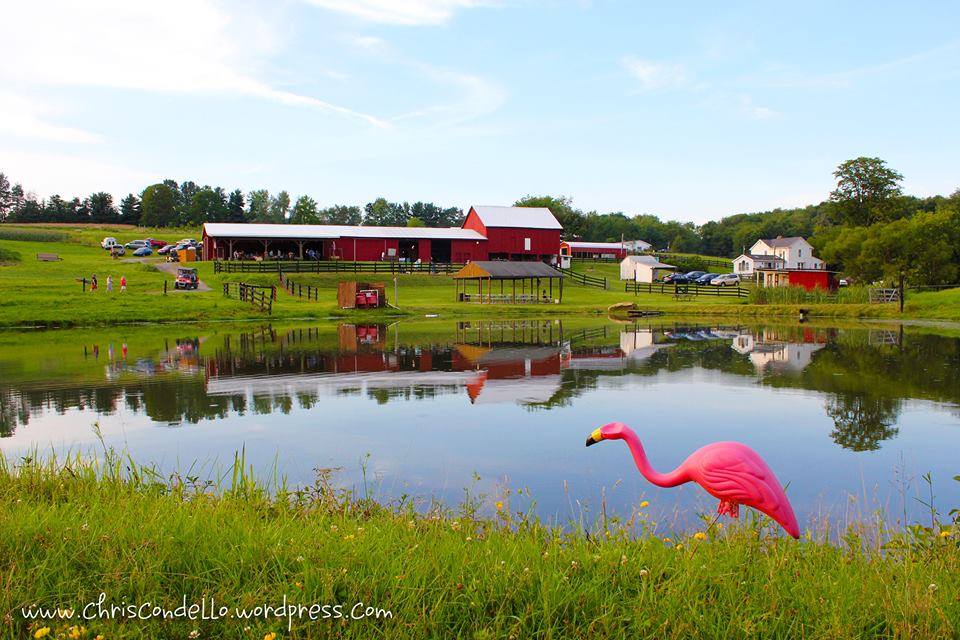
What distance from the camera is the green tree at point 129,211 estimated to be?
383 feet

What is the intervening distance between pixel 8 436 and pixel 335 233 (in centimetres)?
5681

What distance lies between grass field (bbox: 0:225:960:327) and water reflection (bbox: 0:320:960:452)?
7.48 meters

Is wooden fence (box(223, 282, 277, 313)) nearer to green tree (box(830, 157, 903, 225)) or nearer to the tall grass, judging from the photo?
the tall grass

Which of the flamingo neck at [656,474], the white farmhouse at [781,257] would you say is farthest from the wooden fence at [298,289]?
the white farmhouse at [781,257]

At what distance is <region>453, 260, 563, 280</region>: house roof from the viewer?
48.2m

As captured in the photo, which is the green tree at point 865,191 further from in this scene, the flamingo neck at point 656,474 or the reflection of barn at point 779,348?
the flamingo neck at point 656,474

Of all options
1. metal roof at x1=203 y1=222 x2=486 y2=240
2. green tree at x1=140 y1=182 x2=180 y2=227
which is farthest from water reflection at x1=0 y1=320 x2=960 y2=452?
green tree at x1=140 y1=182 x2=180 y2=227

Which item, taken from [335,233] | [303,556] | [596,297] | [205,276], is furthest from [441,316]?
[303,556]

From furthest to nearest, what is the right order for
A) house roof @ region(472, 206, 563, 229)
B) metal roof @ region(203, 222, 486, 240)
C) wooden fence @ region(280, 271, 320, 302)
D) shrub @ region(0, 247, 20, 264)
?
house roof @ region(472, 206, 563, 229) → metal roof @ region(203, 222, 486, 240) → shrub @ region(0, 247, 20, 264) → wooden fence @ region(280, 271, 320, 302)

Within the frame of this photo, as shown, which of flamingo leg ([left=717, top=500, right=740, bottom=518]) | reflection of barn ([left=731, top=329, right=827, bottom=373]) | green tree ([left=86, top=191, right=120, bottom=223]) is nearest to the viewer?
flamingo leg ([left=717, top=500, right=740, bottom=518])

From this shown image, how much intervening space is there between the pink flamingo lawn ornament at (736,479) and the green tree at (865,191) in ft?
252

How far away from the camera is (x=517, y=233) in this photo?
73250 millimetres

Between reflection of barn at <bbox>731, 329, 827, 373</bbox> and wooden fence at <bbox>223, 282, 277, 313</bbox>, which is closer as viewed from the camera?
reflection of barn at <bbox>731, 329, 827, 373</bbox>

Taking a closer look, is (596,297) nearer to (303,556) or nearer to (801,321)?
(801,321)
